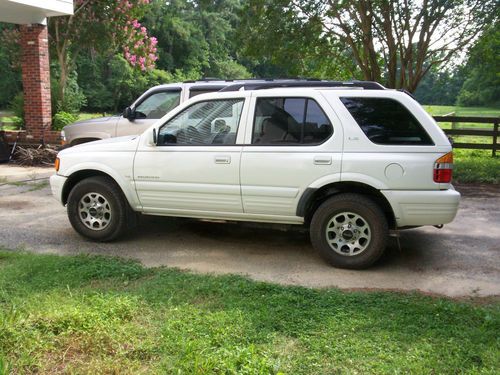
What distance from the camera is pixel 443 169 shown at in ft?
16.4

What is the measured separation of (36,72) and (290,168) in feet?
32.5

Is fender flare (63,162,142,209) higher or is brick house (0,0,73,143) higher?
brick house (0,0,73,143)

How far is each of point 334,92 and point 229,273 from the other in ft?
7.11

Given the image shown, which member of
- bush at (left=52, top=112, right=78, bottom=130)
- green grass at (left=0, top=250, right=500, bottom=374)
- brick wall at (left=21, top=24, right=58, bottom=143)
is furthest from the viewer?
bush at (left=52, top=112, right=78, bottom=130)

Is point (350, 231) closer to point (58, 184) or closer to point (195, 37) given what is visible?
point (58, 184)

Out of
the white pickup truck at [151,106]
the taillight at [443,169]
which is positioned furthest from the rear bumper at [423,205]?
the white pickup truck at [151,106]

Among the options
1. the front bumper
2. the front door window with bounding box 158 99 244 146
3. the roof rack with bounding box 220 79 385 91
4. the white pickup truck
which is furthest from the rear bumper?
the white pickup truck

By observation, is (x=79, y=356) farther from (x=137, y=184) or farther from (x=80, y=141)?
(x=80, y=141)

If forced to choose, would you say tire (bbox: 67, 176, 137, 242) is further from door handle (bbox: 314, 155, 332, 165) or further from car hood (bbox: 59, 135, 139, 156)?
door handle (bbox: 314, 155, 332, 165)

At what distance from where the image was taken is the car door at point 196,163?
18.4 feet

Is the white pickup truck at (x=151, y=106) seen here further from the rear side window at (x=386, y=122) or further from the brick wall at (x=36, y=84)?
the brick wall at (x=36, y=84)

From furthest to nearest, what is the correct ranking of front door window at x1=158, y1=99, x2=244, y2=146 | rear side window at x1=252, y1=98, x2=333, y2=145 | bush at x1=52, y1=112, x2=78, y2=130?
bush at x1=52, y1=112, x2=78, y2=130 → front door window at x1=158, y1=99, x2=244, y2=146 → rear side window at x1=252, y1=98, x2=333, y2=145

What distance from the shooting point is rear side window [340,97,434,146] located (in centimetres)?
511

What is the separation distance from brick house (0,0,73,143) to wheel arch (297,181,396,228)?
9.50 m
